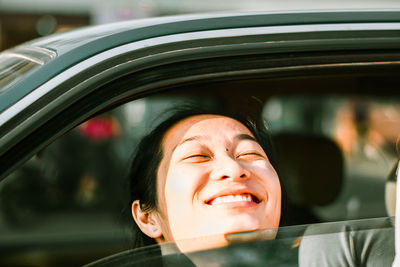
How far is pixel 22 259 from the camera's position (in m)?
5.66

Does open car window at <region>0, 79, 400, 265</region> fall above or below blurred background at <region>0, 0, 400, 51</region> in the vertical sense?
below

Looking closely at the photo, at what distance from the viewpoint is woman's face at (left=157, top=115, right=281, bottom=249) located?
1.44 metres

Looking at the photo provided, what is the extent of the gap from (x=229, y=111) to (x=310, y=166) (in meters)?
1.49

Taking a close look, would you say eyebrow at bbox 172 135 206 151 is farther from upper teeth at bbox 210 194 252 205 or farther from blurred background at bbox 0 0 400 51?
blurred background at bbox 0 0 400 51

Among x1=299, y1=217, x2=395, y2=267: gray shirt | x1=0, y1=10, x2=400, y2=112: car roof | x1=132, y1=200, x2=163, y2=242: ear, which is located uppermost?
x1=0, y1=10, x2=400, y2=112: car roof

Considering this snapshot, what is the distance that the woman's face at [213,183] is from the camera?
4.74 ft

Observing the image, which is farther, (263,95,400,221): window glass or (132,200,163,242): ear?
(263,95,400,221): window glass

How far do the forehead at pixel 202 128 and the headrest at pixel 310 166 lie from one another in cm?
138

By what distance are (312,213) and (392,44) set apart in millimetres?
1820

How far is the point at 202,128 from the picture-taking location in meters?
1.54

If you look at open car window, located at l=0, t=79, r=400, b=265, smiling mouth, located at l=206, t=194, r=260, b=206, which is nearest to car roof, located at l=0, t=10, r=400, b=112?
open car window, located at l=0, t=79, r=400, b=265

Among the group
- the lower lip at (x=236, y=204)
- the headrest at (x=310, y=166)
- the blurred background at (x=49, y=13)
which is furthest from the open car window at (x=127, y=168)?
the blurred background at (x=49, y=13)

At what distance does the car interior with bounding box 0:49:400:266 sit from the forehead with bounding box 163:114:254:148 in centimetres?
8

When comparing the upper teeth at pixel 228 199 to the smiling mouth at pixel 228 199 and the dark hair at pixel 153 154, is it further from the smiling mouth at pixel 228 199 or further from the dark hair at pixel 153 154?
the dark hair at pixel 153 154
